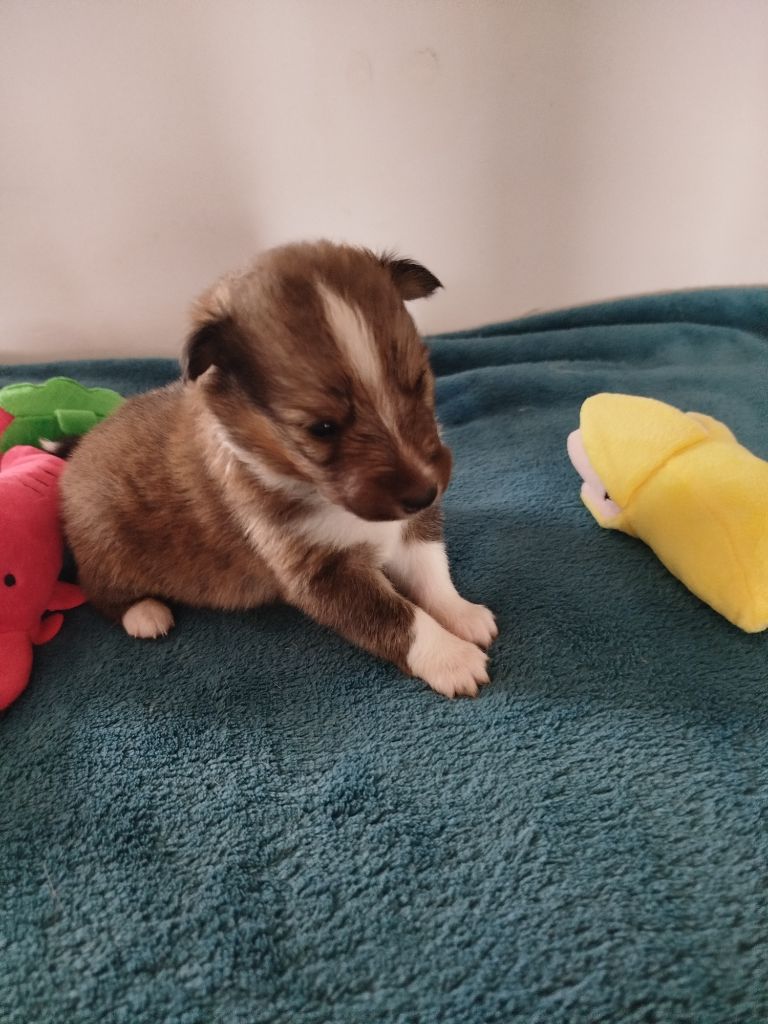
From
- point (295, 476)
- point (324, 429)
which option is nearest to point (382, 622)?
point (295, 476)

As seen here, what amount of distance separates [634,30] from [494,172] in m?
0.72

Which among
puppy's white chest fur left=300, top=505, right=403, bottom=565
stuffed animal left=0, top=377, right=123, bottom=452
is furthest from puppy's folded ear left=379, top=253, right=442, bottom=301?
stuffed animal left=0, top=377, right=123, bottom=452

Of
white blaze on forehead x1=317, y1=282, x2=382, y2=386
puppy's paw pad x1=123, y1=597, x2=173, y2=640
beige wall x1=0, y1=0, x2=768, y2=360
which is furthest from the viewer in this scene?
beige wall x1=0, y1=0, x2=768, y2=360

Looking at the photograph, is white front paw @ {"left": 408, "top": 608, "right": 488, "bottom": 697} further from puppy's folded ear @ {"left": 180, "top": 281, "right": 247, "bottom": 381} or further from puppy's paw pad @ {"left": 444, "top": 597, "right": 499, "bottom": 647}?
puppy's folded ear @ {"left": 180, "top": 281, "right": 247, "bottom": 381}

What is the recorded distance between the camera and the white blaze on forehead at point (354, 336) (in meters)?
1.24

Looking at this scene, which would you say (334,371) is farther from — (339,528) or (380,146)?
(380,146)

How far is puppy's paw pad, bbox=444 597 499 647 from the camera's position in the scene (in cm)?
161

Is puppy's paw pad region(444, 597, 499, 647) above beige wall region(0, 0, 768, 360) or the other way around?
the other way around

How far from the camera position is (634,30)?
2594 mm

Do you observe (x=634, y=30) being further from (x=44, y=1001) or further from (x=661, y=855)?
(x=44, y=1001)

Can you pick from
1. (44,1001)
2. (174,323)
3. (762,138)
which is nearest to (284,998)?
(44,1001)

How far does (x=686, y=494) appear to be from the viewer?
154 centimetres

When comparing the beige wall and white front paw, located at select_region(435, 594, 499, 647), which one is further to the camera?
the beige wall

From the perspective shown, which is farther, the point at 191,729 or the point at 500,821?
the point at 191,729
